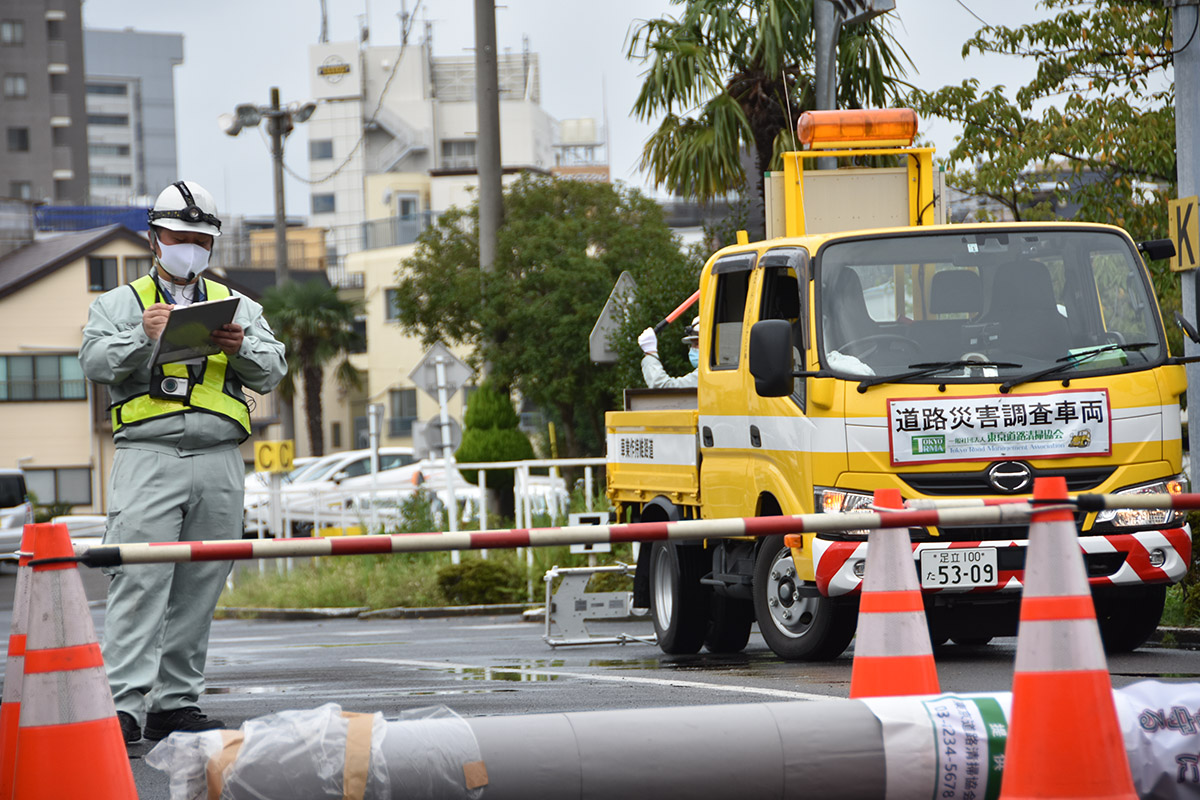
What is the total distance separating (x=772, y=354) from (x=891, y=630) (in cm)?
348

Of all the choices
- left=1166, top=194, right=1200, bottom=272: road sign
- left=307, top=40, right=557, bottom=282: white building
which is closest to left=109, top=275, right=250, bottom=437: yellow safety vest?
left=1166, top=194, right=1200, bottom=272: road sign

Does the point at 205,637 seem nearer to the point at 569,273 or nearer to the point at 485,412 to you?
the point at 485,412

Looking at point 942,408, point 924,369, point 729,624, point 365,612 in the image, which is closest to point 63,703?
point 942,408

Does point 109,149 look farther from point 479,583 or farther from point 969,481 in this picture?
point 969,481

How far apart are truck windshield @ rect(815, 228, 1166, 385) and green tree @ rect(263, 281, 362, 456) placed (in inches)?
1659

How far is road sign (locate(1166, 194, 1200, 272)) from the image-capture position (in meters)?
11.2

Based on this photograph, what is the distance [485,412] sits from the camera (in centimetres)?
2438

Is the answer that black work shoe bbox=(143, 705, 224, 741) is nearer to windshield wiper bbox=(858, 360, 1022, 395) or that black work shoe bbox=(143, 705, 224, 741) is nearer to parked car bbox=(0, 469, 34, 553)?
windshield wiper bbox=(858, 360, 1022, 395)

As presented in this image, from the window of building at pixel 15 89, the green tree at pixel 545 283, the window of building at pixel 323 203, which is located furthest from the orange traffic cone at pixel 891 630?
the window of building at pixel 15 89

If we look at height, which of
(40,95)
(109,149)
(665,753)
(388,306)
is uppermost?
(109,149)

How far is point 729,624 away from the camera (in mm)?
10273

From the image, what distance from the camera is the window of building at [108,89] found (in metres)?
118

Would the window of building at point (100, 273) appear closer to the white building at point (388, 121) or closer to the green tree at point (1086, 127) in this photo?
the white building at point (388, 121)

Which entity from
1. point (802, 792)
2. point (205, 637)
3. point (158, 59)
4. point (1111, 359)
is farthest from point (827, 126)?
point (158, 59)
